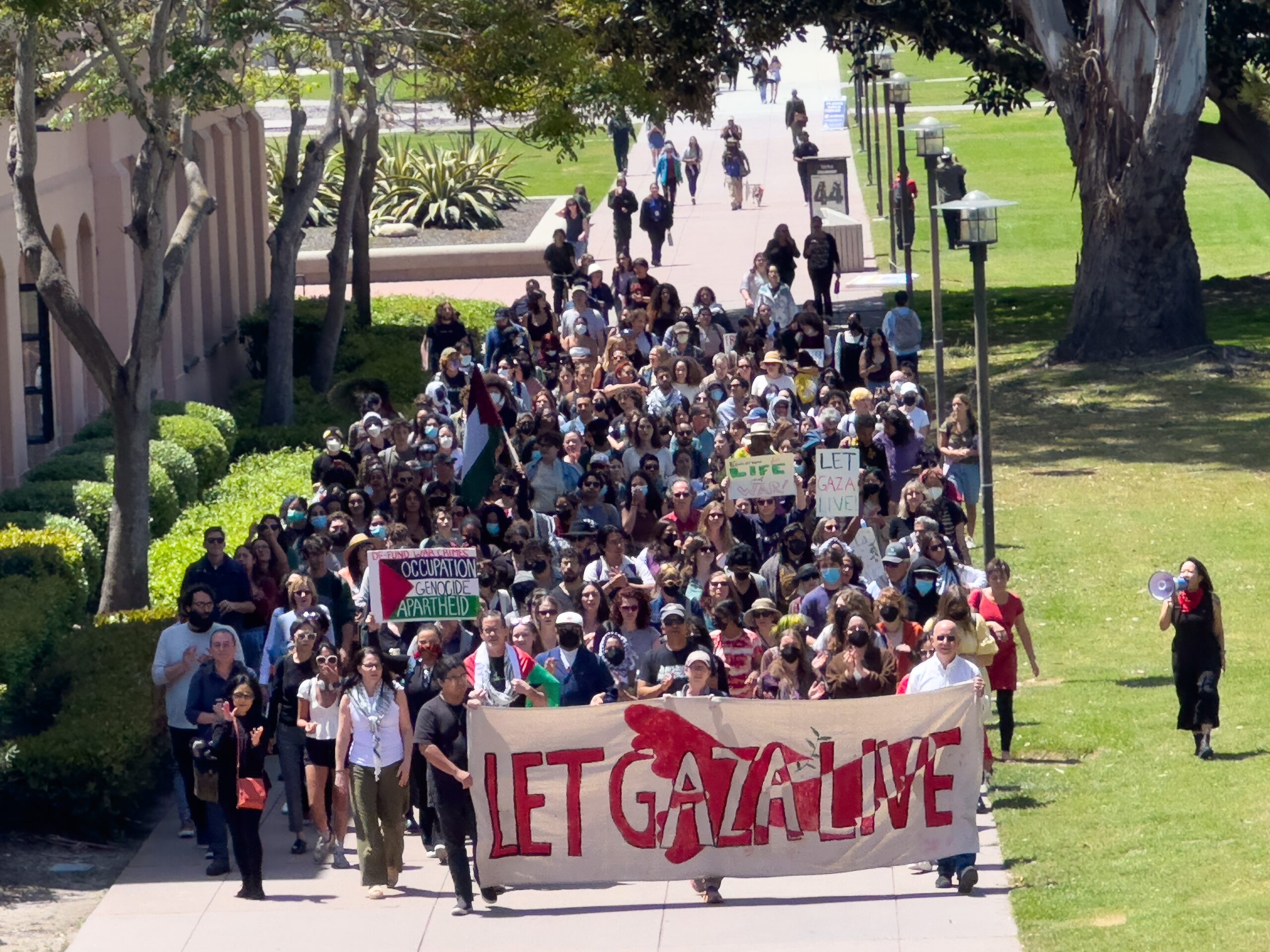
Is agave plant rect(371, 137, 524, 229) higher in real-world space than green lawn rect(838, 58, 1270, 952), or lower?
higher

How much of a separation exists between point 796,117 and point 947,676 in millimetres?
39838

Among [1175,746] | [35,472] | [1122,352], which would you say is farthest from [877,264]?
[1175,746]

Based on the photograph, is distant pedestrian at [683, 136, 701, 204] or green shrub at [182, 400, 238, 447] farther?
distant pedestrian at [683, 136, 701, 204]

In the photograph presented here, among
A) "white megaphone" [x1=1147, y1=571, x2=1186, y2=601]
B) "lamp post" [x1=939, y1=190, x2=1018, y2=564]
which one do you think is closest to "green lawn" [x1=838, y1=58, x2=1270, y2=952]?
"white megaphone" [x1=1147, y1=571, x2=1186, y2=601]

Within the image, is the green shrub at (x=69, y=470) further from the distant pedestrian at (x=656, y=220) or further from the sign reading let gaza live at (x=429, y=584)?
the distant pedestrian at (x=656, y=220)

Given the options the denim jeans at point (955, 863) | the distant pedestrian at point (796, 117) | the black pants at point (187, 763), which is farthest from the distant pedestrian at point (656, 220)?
the denim jeans at point (955, 863)

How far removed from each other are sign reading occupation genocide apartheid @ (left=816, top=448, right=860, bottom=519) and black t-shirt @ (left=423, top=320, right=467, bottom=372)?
327 inches

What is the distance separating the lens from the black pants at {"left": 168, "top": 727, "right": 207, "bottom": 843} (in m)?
12.2

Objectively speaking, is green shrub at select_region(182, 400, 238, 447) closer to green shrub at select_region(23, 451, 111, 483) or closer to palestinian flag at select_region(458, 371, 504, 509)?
green shrub at select_region(23, 451, 111, 483)

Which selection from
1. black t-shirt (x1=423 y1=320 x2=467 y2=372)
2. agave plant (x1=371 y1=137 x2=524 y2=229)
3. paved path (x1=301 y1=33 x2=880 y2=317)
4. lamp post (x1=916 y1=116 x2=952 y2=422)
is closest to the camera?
lamp post (x1=916 y1=116 x2=952 y2=422)

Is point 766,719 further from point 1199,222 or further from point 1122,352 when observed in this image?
point 1199,222

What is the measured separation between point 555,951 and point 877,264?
28.7 meters

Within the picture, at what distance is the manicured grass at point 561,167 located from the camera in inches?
2023

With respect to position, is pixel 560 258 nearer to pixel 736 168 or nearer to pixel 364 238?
pixel 364 238
